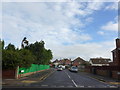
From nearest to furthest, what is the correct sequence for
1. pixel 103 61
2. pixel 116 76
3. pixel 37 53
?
1. pixel 116 76
2. pixel 37 53
3. pixel 103 61

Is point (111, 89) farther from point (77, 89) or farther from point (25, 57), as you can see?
point (25, 57)

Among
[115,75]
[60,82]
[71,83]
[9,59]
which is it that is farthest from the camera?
[115,75]

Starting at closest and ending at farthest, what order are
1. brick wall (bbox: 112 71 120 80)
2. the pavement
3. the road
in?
the road < the pavement < brick wall (bbox: 112 71 120 80)

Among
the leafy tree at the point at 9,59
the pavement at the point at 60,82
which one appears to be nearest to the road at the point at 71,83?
the pavement at the point at 60,82

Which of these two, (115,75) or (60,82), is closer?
(60,82)

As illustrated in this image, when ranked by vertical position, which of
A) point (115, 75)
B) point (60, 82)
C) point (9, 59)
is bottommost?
point (115, 75)

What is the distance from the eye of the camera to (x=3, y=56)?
22250 mm

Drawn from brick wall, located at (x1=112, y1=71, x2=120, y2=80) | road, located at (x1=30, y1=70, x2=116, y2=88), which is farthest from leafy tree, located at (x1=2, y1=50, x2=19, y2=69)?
brick wall, located at (x1=112, y1=71, x2=120, y2=80)

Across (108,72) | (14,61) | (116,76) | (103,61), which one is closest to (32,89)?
(14,61)

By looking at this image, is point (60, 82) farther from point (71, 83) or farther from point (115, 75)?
point (115, 75)

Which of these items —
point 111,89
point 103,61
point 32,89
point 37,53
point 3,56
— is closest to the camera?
point 32,89

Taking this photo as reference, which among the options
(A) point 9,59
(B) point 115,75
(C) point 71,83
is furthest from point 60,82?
(B) point 115,75

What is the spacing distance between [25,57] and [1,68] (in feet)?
14.1

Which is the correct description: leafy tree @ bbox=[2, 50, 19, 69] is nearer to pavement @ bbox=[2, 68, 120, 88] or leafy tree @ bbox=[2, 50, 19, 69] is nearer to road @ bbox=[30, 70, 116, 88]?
pavement @ bbox=[2, 68, 120, 88]
